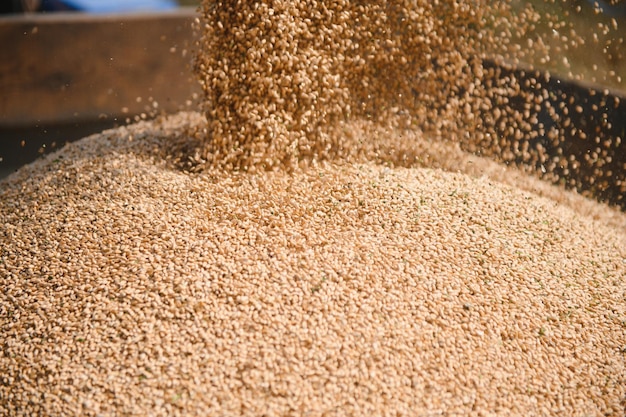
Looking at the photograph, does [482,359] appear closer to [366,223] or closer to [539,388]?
[539,388]

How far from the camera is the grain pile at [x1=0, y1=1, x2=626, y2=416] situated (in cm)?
133

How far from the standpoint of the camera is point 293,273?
1.53 metres

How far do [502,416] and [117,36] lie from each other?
280cm

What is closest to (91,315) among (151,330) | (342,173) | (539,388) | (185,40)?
(151,330)

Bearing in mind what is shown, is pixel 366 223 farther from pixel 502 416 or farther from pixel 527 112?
pixel 527 112

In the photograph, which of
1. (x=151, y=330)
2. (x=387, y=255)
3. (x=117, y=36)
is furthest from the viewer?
(x=117, y=36)

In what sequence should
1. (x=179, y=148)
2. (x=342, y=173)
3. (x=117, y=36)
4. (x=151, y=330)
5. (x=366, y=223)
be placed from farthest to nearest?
(x=117, y=36) < (x=179, y=148) < (x=342, y=173) < (x=366, y=223) < (x=151, y=330)

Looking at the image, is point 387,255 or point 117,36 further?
point 117,36

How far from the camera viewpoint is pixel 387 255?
5.30 feet

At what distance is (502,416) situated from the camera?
1.33 metres

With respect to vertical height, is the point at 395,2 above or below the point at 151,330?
above

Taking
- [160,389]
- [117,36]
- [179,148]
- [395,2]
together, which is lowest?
[160,389]

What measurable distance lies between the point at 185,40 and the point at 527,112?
77.4 inches

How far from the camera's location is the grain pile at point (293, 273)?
133 centimetres
